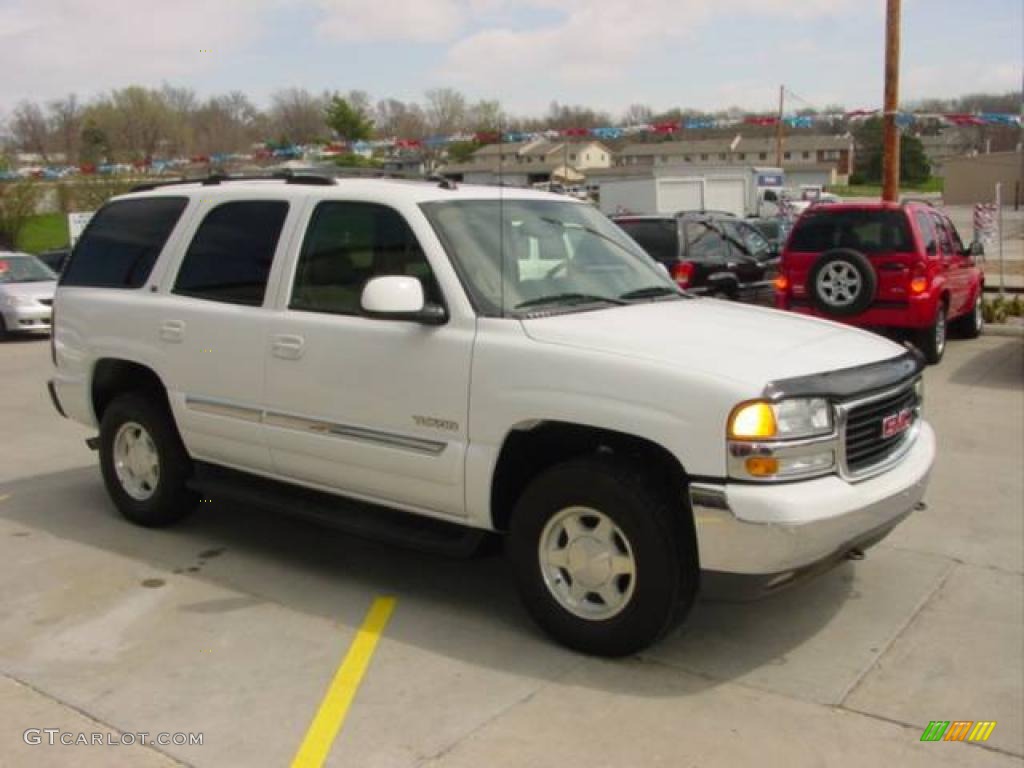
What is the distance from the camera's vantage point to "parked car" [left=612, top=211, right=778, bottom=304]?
41.5 ft

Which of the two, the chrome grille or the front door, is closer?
the chrome grille

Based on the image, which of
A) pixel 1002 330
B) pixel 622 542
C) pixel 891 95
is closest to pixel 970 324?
pixel 1002 330

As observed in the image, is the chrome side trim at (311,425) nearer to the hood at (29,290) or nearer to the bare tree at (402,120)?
the bare tree at (402,120)

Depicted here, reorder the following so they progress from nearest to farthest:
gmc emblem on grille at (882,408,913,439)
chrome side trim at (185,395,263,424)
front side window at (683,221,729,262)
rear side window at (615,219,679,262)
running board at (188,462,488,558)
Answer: gmc emblem on grille at (882,408,913,439), running board at (188,462,488,558), chrome side trim at (185,395,263,424), rear side window at (615,219,679,262), front side window at (683,221,729,262)

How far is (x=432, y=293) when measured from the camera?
14.3 feet

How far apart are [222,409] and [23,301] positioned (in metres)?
13.4

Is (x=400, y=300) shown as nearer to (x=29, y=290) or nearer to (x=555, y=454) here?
(x=555, y=454)

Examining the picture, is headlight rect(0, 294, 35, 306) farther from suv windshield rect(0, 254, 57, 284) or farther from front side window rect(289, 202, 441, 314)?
front side window rect(289, 202, 441, 314)

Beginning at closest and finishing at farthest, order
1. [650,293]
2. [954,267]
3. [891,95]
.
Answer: [650,293] < [954,267] < [891,95]

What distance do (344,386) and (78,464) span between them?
4046 millimetres

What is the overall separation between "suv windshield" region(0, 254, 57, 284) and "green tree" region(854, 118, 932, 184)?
3086 inches

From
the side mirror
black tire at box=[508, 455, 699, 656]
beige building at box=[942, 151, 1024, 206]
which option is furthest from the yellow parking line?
beige building at box=[942, 151, 1024, 206]

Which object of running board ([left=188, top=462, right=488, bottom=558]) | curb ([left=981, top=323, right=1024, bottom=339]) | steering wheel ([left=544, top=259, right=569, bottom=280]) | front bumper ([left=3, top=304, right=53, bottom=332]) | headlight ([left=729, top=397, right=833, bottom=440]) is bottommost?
curb ([left=981, top=323, right=1024, bottom=339])

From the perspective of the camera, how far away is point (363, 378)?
14.6 ft
